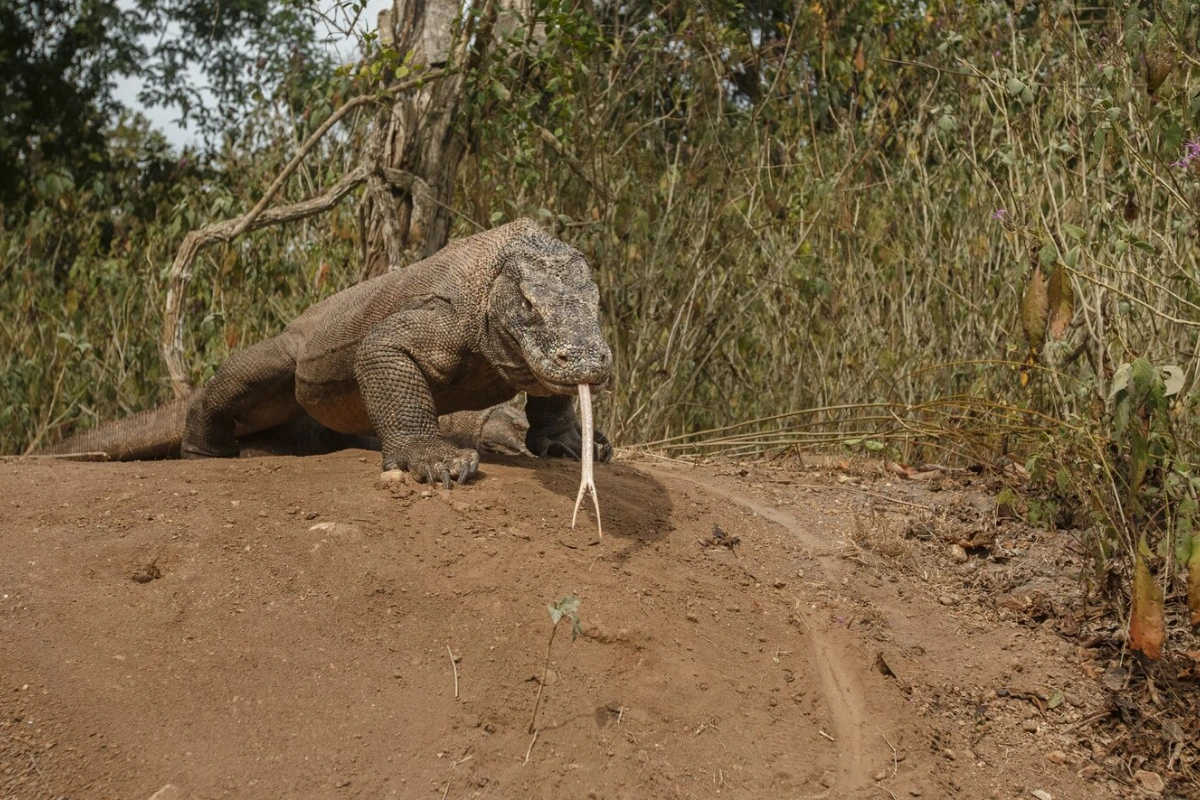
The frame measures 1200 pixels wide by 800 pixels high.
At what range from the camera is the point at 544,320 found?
14.1 ft

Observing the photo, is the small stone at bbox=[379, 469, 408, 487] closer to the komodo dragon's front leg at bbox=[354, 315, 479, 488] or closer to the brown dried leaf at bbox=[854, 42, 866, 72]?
the komodo dragon's front leg at bbox=[354, 315, 479, 488]

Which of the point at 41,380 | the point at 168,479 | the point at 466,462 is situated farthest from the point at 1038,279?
the point at 41,380

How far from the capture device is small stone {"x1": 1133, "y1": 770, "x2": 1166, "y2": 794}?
358 cm

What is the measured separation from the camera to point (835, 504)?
203 inches

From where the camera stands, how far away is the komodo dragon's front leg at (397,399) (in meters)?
4.54

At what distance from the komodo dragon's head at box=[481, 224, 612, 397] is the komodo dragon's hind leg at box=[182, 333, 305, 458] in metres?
1.39

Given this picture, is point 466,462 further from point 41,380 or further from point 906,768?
point 41,380

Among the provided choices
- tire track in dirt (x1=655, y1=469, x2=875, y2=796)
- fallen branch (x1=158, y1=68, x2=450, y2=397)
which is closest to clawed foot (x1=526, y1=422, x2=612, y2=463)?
tire track in dirt (x1=655, y1=469, x2=875, y2=796)

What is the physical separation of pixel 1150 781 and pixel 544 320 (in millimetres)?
2245

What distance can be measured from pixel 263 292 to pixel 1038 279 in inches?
211

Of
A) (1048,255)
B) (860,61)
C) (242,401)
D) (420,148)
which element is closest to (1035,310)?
(1048,255)

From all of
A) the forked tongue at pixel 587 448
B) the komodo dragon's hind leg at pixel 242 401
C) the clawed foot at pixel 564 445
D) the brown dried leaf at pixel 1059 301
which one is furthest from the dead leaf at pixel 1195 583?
the komodo dragon's hind leg at pixel 242 401

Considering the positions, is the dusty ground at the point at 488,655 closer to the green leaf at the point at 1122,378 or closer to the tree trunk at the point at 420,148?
the green leaf at the point at 1122,378

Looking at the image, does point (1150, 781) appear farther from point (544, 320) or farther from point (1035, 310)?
point (544, 320)
